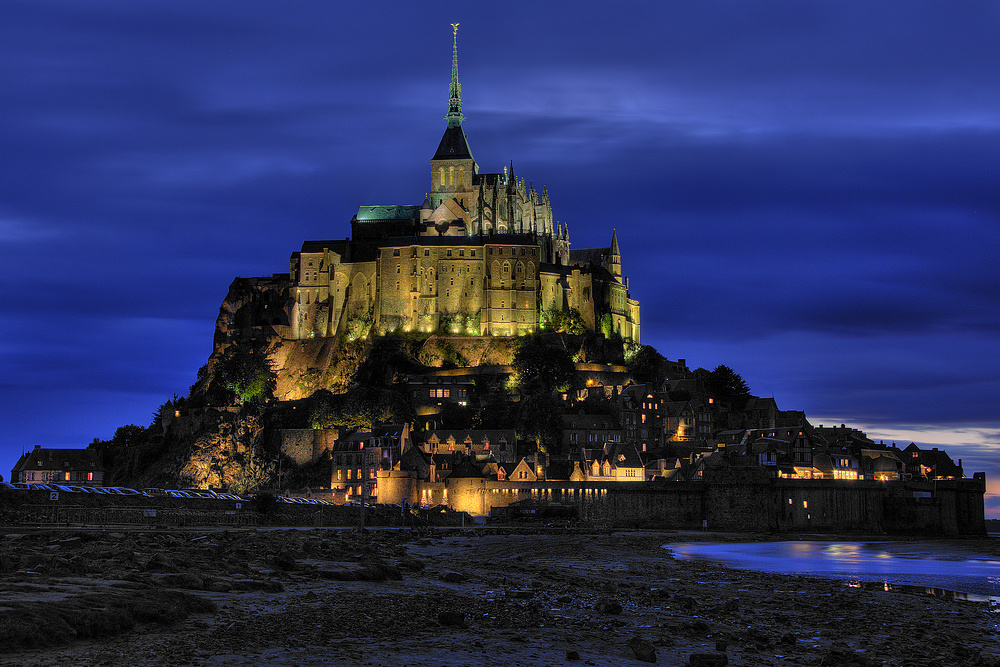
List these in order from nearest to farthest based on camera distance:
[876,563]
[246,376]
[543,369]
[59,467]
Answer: [876,563]
[59,467]
[543,369]
[246,376]

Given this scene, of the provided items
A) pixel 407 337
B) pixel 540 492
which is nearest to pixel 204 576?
pixel 540 492

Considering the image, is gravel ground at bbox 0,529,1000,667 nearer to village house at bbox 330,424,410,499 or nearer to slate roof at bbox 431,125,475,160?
village house at bbox 330,424,410,499

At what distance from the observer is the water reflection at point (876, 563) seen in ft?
122

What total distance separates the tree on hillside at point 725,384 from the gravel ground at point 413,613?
7931 cm

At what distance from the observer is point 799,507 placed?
247ft

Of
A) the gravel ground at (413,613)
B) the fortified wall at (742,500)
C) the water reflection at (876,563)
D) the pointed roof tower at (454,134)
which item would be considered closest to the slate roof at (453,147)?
the pointed roof tower at (454,134)

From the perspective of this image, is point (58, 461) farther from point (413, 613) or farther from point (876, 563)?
point (413, 613)

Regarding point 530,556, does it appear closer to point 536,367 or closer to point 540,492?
point 540,492

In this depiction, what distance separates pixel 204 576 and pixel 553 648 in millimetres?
9758

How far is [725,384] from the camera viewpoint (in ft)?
381

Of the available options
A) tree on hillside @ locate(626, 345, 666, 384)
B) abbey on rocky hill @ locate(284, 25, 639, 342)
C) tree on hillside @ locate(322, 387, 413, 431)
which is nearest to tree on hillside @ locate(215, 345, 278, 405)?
abbey on rocky hill @ locate(284, 25, 639, 342)

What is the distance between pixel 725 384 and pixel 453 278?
118ft

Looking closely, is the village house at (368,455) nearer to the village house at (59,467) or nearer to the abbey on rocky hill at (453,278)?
the village house at (59,467)

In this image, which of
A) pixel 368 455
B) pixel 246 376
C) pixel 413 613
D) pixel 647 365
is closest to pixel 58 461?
pixel 246 376
